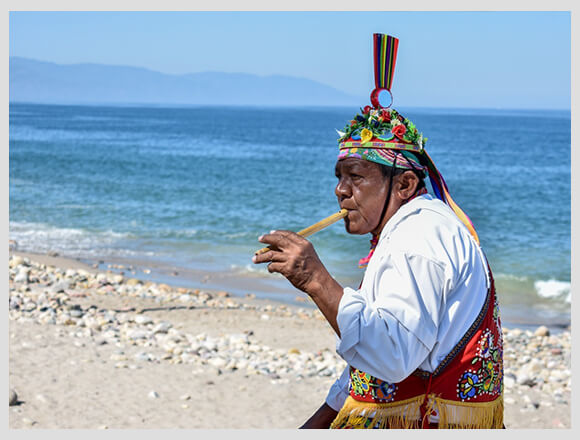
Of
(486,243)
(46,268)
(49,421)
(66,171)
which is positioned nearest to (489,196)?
(486,243)

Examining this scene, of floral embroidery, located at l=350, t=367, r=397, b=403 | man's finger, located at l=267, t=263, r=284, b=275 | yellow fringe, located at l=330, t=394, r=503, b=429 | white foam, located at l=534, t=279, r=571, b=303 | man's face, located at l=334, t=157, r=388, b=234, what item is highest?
man's face, located at l=334, t=157, r=388, b=234

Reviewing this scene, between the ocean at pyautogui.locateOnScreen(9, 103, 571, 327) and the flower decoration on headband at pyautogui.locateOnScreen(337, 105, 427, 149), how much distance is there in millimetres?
10372

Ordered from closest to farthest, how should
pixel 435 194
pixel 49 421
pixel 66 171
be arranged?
1. pixel 435 194
2. pixel 49 421
3. pixel 66 171

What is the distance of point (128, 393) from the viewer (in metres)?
6.62

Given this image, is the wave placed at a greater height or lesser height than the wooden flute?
lesser

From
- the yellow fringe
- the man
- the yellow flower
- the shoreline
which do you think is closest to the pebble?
the man

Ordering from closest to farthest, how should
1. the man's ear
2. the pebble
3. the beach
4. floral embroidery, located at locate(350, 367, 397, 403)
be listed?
1. floral embroidery, located at locate(350, 367, 397, 403)
2. the man's ear
3. the pebble
4. the beach

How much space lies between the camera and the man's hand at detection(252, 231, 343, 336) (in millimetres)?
1925

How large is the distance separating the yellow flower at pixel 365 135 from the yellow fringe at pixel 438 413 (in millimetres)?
825

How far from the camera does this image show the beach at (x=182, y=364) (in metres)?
6.27

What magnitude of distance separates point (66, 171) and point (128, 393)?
3199cm

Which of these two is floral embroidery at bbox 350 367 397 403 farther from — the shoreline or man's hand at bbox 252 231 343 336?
the shoreline

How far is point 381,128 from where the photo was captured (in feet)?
7.96

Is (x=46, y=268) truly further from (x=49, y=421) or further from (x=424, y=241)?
(x=424, y=241)
